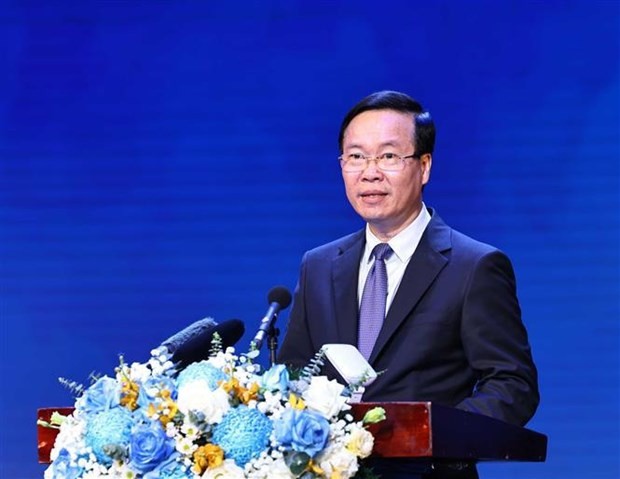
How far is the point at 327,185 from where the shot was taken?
446 centimetres

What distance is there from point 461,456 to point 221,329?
37.5 inches

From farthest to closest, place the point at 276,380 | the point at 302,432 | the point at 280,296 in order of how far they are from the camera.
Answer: the point at 280,296 → the point at 276,380 → the point at 302,432

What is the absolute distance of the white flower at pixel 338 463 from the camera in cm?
196

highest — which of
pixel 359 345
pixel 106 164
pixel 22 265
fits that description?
pixel 106 164

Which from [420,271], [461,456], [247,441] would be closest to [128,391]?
[247,441]

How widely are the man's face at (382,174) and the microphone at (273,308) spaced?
1.02ft

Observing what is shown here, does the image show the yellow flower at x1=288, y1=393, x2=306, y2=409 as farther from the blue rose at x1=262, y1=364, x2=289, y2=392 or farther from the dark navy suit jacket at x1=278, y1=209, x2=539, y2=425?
the dark navy suit jacket at x1=278, y1=209, x2=539, y2=425

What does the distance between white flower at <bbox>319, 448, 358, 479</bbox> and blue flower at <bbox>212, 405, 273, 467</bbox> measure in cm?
10

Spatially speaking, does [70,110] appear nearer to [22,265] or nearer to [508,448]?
[22,265]

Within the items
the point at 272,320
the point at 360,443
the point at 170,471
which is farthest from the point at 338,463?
the point at 272,320

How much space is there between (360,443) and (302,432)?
0.10 m

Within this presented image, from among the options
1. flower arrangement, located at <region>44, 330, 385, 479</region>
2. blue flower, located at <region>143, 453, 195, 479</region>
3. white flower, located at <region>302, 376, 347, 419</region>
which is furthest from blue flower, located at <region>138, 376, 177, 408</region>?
white flower, located at <region>302, 376, 347, 419</region>

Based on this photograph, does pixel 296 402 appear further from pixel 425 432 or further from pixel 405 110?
pixel 405 110

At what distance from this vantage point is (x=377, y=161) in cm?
292
